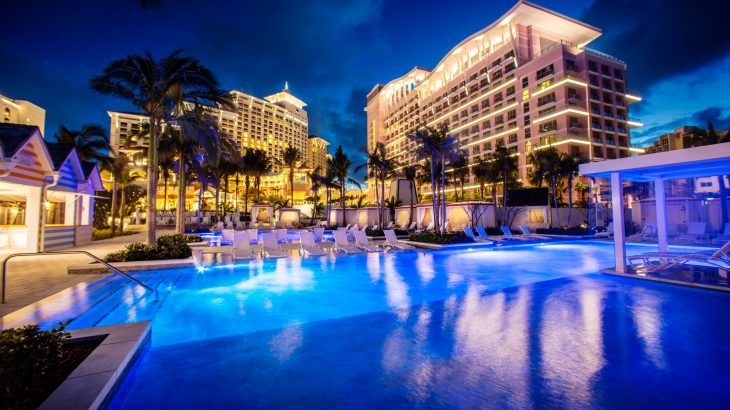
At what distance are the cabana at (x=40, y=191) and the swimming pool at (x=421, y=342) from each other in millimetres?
6930

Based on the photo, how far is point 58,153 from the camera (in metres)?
13.0

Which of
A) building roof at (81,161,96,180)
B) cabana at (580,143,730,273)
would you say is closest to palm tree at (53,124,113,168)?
building roof at (81,161,96,180)

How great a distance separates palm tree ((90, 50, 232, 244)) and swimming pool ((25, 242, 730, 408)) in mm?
4481

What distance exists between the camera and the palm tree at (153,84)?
374 inches

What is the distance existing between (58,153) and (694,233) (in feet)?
91.2

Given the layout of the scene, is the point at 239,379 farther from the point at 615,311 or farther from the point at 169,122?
the point at 169,122

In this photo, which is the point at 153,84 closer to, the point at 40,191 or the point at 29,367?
the point at 40,191

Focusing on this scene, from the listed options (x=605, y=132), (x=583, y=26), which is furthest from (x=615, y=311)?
(x=583, y=26)

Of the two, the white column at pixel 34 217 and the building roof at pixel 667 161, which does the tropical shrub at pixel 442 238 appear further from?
the white column at pixel 34 217

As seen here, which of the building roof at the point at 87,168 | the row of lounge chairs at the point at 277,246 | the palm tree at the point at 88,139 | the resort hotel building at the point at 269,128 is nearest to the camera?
the row of lounge chairs at the point at 277,246

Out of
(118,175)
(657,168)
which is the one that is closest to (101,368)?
(657,168)

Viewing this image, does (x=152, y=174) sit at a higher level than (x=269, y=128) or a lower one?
lower

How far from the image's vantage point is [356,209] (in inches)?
1218

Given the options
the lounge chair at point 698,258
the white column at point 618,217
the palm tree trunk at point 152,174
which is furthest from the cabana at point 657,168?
the palm tree trunk at point 152,174
